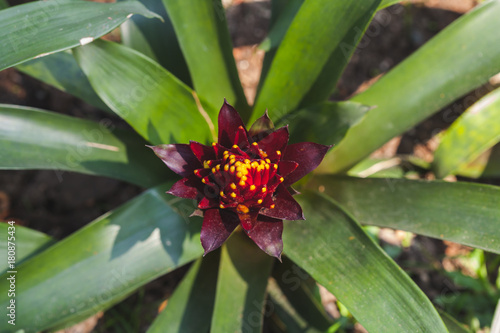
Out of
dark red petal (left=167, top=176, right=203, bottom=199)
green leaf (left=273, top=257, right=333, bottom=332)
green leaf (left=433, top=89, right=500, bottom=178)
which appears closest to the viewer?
dark red petal (left=167, top=176, right=203, bottom=199)

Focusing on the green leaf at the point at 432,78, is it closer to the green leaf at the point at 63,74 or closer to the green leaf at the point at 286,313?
the green leaf at the point at 286,313

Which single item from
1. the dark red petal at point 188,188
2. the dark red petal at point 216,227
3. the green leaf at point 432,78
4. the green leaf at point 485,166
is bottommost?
the green leaf at point 485,166

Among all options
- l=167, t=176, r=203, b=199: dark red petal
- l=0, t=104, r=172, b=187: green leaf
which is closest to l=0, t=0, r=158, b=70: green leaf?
l=0, t=104, r=172, b=187: green leaf

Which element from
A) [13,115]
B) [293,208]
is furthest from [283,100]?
[13,115]

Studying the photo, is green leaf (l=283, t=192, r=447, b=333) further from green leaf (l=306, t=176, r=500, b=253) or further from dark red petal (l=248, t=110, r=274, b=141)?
dark red petal (l=248, t=110, r=274, b=141)

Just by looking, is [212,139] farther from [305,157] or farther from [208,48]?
A: [305,157]

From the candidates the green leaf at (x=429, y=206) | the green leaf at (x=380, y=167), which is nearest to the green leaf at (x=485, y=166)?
the green leaf at (x=380, y=167)

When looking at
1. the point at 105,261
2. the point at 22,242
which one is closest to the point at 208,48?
the point at 105,261

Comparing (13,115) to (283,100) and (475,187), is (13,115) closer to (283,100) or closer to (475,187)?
(283,100)
